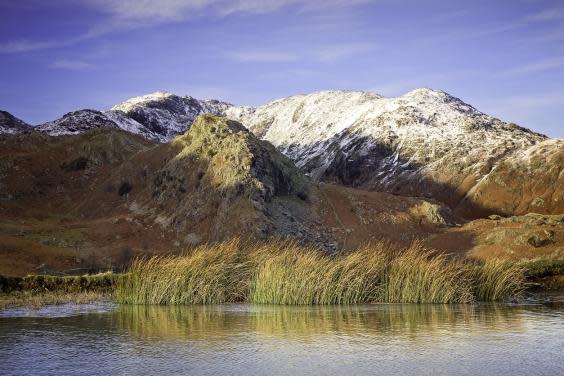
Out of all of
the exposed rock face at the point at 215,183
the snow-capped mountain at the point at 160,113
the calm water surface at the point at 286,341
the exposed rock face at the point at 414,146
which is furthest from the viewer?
the snow-capped mountain at the point at 160,113

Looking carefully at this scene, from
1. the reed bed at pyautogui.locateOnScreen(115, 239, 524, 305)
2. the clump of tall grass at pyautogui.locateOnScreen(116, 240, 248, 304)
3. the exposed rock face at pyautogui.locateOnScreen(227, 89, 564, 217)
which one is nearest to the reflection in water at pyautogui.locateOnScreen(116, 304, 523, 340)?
the clump of tall grass at pyautogui.locateOnScreen(116, 240, 248, 304)

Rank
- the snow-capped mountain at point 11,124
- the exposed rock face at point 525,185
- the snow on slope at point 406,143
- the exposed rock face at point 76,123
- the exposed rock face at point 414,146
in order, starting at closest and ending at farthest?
1. the exposed rock face at point 525,185
2. the exposed rock face at point 414,146
3. the snow on slope at point 406,143
4. the exposed rock face at point 76,123
5. the snow-capped mountain at point 11,124

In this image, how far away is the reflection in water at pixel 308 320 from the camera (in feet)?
54.7

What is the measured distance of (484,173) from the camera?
9275cm

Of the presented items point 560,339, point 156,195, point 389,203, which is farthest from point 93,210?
point 560,339

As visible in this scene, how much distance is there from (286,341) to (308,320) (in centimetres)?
370

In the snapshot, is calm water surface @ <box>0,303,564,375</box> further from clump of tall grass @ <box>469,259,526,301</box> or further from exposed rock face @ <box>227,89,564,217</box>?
exposed rock face @ <box>227,89,564,217</box>

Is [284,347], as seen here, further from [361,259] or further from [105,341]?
[361,259]

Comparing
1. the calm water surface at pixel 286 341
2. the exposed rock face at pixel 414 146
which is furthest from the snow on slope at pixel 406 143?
the calm water surface at pixel 286 341

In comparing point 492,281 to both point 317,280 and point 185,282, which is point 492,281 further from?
point 185,282

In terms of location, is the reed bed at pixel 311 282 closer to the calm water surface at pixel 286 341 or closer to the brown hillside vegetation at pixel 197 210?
the calm water surface at pixel 286 341

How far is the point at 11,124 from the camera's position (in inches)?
4715

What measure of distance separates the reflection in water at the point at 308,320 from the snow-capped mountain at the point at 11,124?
101 meters

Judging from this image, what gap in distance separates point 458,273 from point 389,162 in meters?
86.9
